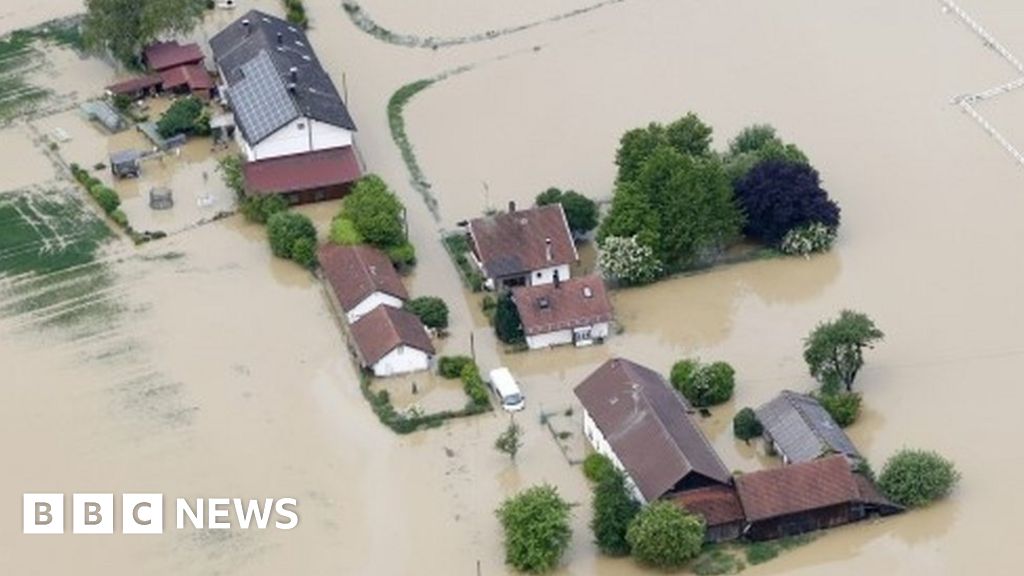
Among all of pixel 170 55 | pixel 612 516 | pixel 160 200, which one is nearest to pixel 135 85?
pixel 170 55

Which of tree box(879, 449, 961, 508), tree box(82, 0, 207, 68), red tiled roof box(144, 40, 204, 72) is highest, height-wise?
tree box(82, 0, 207, 68)

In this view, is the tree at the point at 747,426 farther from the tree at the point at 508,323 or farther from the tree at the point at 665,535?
the tree at the point at 508,323

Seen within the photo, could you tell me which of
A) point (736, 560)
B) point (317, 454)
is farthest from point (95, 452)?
point (736, 560)

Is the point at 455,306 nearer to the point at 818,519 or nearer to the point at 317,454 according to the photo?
the point at 317,454

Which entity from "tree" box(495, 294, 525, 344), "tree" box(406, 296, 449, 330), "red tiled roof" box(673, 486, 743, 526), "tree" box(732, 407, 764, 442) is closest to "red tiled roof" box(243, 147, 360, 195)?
"tree" box(406, 296, 449, 330)

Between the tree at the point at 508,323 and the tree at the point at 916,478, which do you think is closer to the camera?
the tree at the point at 916,478

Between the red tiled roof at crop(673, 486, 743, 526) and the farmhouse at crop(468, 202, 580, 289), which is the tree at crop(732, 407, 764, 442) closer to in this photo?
the red tiled roof at crop(673, 486, 743, 526)

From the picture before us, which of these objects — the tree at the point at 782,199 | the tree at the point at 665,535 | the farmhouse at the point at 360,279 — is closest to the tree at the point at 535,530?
the tree at the point at 665,535

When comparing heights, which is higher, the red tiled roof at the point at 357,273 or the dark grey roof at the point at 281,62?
the dark grey roof at the point at 281,62
